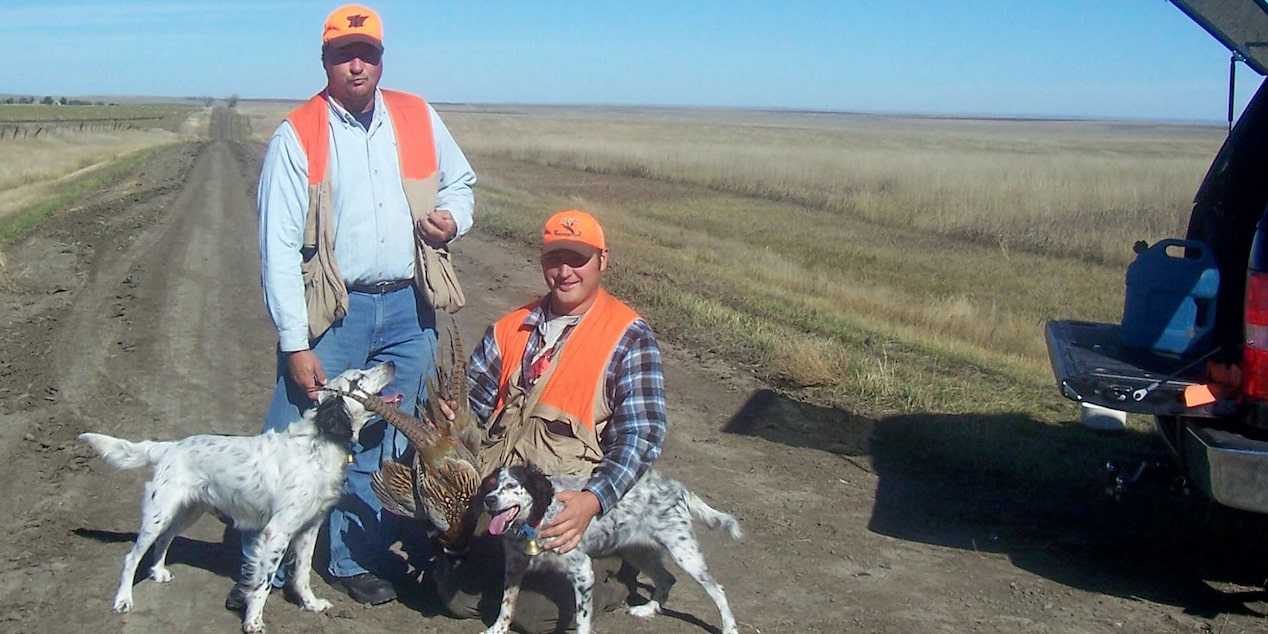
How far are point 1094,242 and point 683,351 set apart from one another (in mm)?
11881

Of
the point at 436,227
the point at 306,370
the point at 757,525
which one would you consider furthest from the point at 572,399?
the point at 757,525

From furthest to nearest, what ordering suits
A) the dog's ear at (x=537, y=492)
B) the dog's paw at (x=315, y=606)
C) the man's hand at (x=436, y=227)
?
the dog's paw at (x=315, y=606)
the man's hand at (x=436, y=227)
the dog's ear at (x=537, y=492)

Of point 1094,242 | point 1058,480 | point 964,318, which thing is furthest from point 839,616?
point 1094,242

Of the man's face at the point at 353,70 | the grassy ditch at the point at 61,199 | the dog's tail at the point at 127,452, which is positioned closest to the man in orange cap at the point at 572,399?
the man's face at the point at 353,70

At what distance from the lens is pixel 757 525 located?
5535 millimetres

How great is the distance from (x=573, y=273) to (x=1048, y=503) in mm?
3058

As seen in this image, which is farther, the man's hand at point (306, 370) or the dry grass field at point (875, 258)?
the dry grass field at point (875, 258)

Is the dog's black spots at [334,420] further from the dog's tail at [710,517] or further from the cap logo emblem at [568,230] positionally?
the dog's tail at [710,517]

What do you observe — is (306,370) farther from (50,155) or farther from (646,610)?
(50,155)

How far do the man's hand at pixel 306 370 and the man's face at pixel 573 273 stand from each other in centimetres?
91

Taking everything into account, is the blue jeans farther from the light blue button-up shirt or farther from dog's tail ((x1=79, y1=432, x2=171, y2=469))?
dog's tail ((x1=79, y1=432, x2=171, y2=469))

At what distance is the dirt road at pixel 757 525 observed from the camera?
4.51m

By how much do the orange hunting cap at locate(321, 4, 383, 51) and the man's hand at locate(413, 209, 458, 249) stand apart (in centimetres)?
69

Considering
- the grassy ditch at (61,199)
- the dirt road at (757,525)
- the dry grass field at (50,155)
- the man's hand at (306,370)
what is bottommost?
the dry grass field at (50,155)
